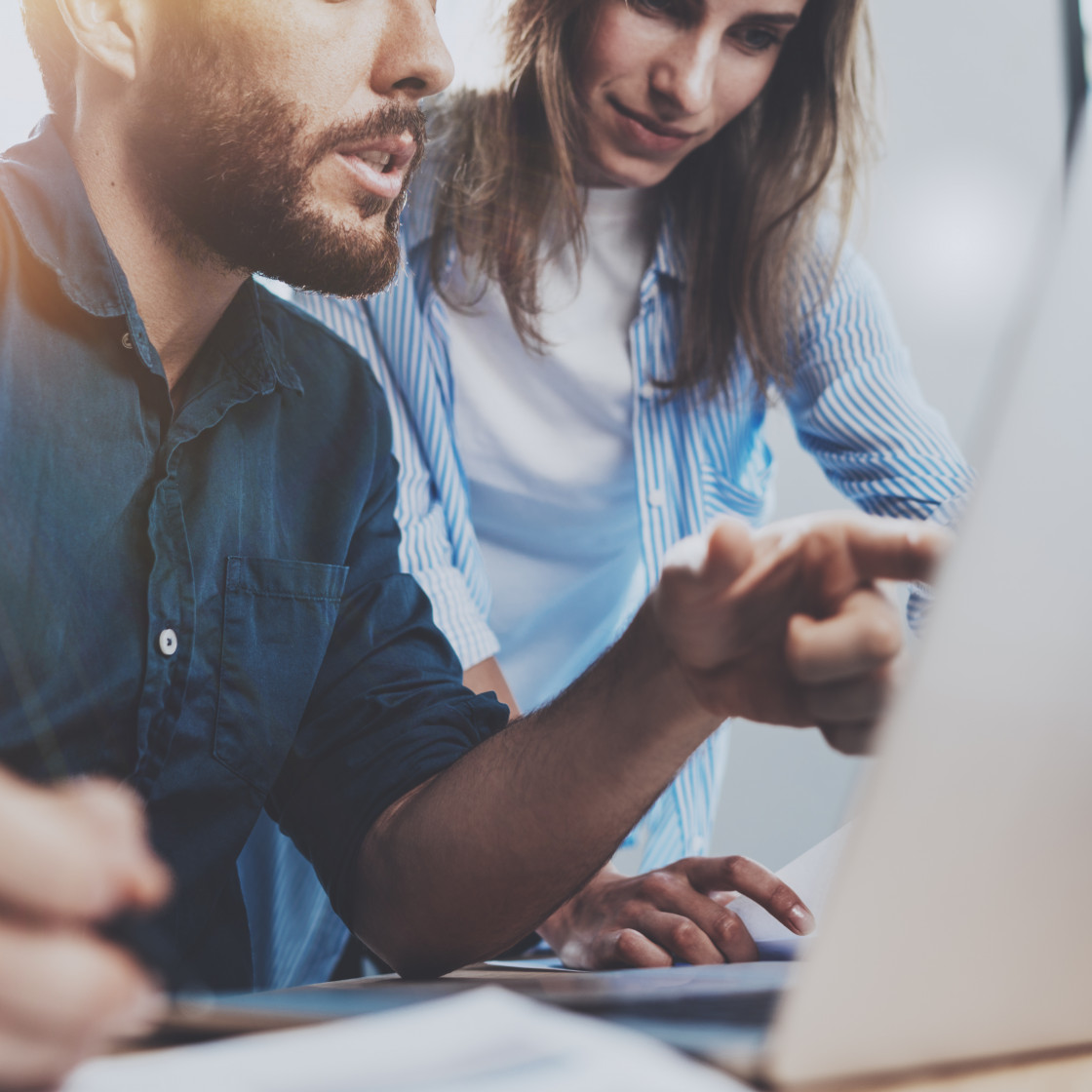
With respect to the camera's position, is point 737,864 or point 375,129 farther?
point 375,129

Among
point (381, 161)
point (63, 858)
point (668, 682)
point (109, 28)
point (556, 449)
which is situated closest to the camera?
point (63, 858)

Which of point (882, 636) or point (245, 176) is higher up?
point (245, 176)

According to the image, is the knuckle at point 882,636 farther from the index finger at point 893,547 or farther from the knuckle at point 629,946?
the knuckle at point 629,946

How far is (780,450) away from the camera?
1.43 metres

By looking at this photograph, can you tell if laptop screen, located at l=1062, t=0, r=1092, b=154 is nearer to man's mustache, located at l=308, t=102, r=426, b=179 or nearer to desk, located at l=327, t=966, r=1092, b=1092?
man's mustache, located at l=308, t=102, r=426, b=179

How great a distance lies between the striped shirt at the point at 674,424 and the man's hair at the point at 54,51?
0.29 metres

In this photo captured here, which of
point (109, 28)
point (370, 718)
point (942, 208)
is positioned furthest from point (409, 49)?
point (942, 208)

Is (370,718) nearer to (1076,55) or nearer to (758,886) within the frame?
(758,886)

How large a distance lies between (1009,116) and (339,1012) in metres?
1.81

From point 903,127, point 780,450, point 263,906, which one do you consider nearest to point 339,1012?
point 263,906

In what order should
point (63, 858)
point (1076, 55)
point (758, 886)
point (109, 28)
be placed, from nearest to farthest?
point (63, 858), point (758, 886), point (109, 28), point (1076, 55)

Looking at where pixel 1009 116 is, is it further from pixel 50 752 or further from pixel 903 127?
pixel 50 752

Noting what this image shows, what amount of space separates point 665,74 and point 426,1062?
867 mm

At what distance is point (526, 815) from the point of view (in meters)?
0.51
